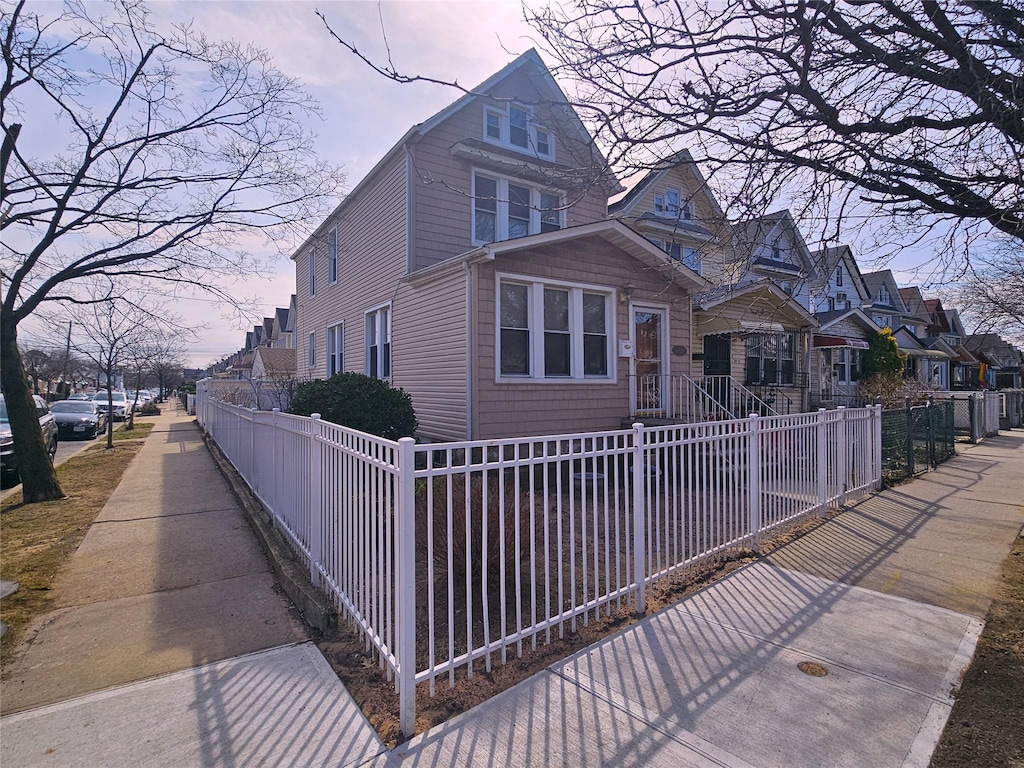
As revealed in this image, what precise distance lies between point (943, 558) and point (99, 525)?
9.41 meters

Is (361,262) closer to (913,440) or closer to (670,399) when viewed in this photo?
(670,399)

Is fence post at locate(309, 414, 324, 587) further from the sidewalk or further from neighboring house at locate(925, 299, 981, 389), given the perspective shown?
neighboring house at locate(925, 299, 981, 389)

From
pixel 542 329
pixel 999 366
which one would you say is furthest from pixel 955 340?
pixel 542 329

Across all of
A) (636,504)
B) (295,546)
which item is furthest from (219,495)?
(636,504)

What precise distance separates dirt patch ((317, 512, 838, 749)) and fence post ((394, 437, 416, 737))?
0.45ft

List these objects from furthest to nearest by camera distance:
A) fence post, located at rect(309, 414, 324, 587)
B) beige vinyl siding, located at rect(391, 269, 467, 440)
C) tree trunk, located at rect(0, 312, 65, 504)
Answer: beige vinyl siding, located at rect(391, 269, 467, 440) < tree trunk, located at rect(0, 312, 65, 504) < fence post, located at rect(309, 414, 324, 587)

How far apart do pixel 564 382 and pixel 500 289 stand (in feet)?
6.80

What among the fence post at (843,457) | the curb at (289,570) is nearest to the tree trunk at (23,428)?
the curb at (289,570)

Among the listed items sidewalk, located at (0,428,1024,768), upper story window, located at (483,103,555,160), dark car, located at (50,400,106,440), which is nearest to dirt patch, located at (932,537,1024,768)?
sidewalk, located at (0,428,1024,768)

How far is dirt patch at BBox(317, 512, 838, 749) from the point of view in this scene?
281 centimetres

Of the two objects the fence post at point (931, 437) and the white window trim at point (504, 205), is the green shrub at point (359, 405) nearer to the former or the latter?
the white window trim at point (504, 205)

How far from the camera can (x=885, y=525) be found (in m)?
6.41

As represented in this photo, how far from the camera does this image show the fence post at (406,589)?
2.67 meters

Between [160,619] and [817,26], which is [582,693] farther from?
[817,26]
